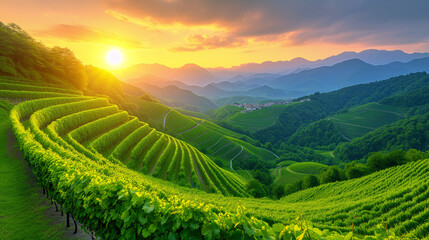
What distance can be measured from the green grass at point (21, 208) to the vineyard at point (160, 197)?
1.81 m

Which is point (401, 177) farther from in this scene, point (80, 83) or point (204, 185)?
point (80, 83)

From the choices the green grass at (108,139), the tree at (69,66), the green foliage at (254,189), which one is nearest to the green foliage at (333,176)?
the green foliage at (254,189)

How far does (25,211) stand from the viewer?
47.0 feet

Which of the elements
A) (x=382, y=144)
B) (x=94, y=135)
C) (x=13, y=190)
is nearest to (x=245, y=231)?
(x=13, y=190)

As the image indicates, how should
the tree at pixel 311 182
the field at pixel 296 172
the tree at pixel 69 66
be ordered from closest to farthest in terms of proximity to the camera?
the tree at pixel 311 182 < the tree at pixel 69 66 < the field at pixel 296 172

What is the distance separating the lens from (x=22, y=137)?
22812mm

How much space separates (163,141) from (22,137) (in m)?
43.9

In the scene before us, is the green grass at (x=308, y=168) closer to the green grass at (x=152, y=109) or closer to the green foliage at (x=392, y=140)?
the green foliage at (x=392, y=140)

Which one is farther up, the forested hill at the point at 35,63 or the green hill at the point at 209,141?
the forested hill at the point at 35,63

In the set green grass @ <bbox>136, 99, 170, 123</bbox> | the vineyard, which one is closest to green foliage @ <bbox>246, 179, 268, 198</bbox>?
the vineyard

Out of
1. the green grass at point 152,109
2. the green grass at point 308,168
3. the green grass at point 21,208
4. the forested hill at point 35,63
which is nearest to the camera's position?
the green grass at point 21,208

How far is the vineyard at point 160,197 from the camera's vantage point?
660cm

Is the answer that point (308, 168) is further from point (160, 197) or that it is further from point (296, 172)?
point (160, 197)

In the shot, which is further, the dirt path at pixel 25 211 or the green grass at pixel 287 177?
the green grass at pixel 287 177
